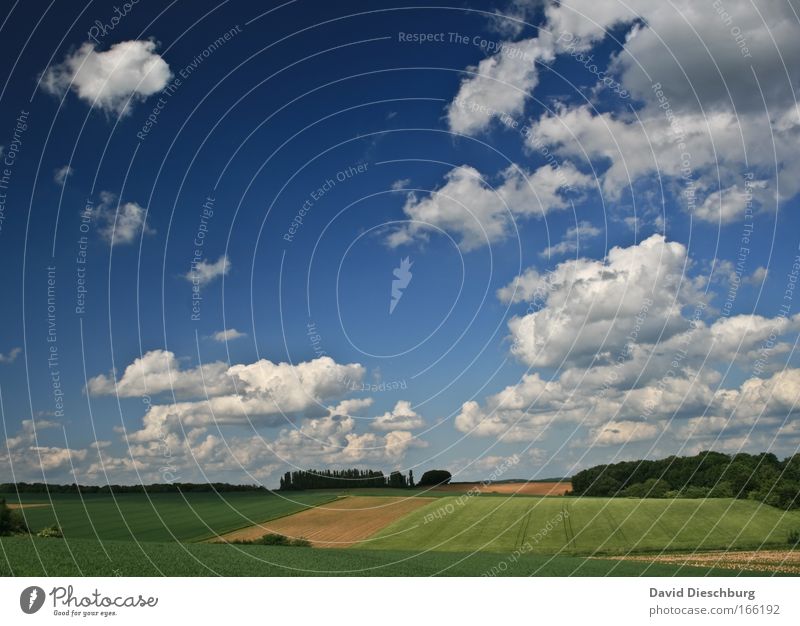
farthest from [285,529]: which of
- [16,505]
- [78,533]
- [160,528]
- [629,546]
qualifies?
[629,546]

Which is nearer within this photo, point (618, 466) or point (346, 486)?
point (346, 486)

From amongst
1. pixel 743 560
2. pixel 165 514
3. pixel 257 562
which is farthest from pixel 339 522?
pixel 743 560

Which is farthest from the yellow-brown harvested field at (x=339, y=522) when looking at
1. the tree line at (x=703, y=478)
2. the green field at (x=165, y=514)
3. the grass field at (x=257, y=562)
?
the tree line at (x=703, y=478)

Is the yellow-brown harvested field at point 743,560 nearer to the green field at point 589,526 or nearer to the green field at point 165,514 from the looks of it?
the green field at point 589,526

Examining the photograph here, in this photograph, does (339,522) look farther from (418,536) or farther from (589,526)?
(589,526)
